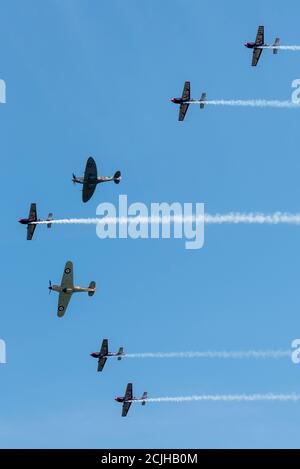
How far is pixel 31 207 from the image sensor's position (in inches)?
4739

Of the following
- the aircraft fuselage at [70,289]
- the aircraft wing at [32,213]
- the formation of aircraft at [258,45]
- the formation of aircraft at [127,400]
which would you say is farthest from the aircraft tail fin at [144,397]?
the formation of aircraft at [258,45]

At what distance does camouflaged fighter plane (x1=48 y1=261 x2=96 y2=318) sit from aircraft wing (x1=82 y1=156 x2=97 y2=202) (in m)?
8.24

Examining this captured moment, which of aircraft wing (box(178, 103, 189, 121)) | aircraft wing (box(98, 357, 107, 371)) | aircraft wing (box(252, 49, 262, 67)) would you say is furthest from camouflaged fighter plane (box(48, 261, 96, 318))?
aircraft wing (box(252, 49, 262, 67))

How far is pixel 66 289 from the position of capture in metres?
124

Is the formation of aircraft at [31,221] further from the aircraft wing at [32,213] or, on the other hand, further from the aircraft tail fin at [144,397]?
the aircraft tail fin at [144,397]

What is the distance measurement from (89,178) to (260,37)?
26.5 metres

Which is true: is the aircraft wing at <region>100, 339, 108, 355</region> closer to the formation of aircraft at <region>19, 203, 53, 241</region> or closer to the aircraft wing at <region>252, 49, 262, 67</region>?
the formation of aircraft at <region>19, 203, 53, 241</region>

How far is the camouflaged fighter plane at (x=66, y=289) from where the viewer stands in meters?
124

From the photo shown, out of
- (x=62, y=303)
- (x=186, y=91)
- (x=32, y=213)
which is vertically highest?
(x=186, y=91)

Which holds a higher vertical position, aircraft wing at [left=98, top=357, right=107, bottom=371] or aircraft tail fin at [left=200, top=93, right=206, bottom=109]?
aircraft tail fin at [left=200, top=93, right=206, bottom=109]

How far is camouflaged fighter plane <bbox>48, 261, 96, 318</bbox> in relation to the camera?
124 m

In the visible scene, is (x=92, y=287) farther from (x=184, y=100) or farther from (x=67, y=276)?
(x=184, y=100)

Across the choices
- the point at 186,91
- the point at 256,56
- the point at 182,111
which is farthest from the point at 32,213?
the point at 256,56
